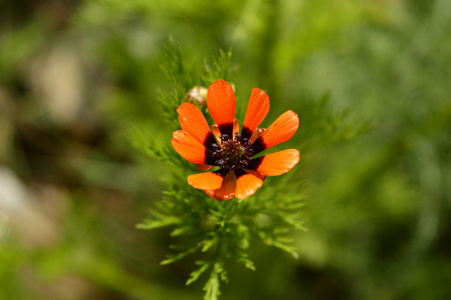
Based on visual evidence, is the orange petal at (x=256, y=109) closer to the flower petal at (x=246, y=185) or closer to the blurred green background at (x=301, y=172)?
the flower petal at (x=246, y=185)

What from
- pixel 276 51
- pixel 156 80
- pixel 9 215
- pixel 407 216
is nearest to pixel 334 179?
pixel 407 216

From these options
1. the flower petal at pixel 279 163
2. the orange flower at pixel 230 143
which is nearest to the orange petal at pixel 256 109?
the orange flower at pixel 230 143

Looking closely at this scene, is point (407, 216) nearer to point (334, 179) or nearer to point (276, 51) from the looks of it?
point (334, 179)

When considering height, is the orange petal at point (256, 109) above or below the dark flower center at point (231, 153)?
above

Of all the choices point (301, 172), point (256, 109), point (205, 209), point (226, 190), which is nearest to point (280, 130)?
point (256, 109)

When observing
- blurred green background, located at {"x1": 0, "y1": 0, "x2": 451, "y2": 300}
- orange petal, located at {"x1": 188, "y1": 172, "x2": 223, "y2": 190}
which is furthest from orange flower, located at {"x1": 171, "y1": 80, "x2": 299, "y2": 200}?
blurred green background, located at {"x1": 0, "y1": 0, "x2": 451, "y2": 300}

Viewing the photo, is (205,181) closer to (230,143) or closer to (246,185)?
(246,185)

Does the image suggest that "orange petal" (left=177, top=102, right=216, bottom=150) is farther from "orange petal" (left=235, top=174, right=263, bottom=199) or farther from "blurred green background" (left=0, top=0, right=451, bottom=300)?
"blurred green background" (left=0, top=0, right=451, bottom=300)
